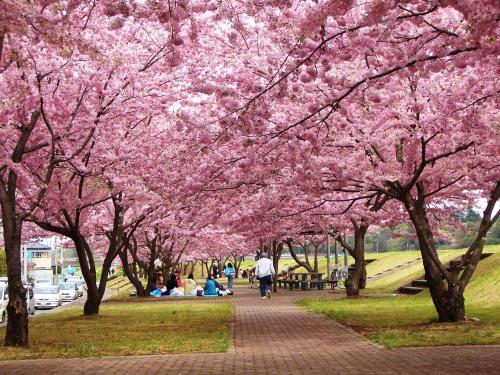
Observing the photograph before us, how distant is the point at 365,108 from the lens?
1528 cm

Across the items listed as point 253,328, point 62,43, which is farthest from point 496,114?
point 62,43

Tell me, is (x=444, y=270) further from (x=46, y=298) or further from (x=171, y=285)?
(x=46, y=298)

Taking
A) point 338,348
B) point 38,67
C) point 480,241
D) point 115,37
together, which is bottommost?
point 338,348

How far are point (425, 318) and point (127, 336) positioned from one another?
700 centimetres

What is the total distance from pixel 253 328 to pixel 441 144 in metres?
5.90

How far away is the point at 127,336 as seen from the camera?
47.9 feet

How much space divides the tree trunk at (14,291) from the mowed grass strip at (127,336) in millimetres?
285

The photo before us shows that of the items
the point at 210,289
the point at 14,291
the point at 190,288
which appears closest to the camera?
the point at 14,291

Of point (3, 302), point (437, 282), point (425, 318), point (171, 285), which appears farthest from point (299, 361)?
point (171, 285)

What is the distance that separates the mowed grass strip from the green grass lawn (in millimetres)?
3000

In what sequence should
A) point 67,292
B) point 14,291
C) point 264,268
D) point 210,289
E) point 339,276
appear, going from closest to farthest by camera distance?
point 14,291, point 264,268, point 210,289, point 339,276, point 67,292

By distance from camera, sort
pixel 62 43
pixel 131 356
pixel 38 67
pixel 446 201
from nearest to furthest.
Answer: pixel 62 43
pixel 131 356
pixel 38 67
pixel 446 201

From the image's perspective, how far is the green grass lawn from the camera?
38.6ft

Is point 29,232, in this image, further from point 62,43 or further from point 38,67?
point 62,43
